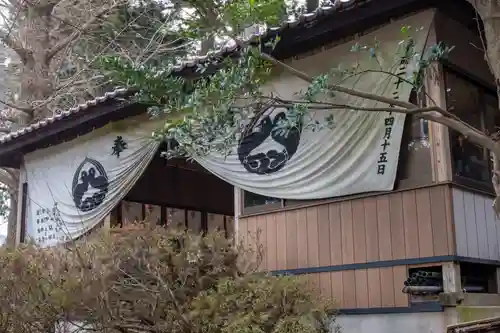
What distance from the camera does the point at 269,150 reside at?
7195 mm

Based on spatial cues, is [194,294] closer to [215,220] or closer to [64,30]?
[215,220]

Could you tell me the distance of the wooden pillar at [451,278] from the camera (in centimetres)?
557

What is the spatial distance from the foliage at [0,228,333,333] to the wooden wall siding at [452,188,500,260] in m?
1.55

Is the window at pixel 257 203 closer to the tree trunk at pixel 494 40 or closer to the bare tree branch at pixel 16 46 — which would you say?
the tree trunk at pixel 494 40

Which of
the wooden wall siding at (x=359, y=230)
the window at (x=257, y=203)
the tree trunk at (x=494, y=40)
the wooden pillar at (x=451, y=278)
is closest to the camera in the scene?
the tree trunk at (x=494, y=40)

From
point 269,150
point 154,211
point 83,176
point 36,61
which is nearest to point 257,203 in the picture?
point 269,150

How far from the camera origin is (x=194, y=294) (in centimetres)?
574

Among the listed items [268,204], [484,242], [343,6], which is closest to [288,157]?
[268,204]

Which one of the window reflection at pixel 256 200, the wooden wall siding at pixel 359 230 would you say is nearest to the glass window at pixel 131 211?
the window reflection at pixel 256 200

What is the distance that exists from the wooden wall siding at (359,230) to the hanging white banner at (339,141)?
21 cm

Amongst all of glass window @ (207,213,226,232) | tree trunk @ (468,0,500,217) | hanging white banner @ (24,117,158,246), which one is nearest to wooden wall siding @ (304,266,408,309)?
tree trunk @ (468,0,500,217)

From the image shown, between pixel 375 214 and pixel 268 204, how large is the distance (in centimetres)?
151

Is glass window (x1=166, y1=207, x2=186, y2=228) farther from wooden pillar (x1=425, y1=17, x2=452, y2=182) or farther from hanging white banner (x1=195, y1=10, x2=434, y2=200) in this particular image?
wooden pillar (x1=425, y1=17, x2=452, y2=182)

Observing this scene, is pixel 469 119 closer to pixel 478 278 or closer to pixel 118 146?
pixel 478 278
